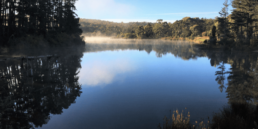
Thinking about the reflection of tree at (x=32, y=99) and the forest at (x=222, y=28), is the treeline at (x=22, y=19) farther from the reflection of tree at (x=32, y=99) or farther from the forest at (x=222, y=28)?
the forest at (x=222, y=28)

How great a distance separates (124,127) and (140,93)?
4.44 m

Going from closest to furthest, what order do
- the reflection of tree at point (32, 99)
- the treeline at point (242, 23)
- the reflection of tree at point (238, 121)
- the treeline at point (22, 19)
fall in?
1. the reflection of tree at point (238, 121)
2. the reflection of tree at point (32, 99)
3. the treeline at point (22, 19)
4. the treeline at point (242, 23)

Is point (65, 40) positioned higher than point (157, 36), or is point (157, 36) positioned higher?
point (157, 36)

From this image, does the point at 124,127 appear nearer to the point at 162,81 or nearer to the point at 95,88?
the point at 95,88

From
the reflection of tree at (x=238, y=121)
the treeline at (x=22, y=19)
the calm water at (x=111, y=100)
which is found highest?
the treeline at (x=22, y=19)

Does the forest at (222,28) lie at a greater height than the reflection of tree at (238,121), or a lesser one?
greater

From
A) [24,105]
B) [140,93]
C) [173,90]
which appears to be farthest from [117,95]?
[24,105]

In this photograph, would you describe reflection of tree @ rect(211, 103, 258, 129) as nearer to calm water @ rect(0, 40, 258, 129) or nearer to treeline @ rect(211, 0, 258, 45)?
calm water @ rect(0, 40, 258, 129)

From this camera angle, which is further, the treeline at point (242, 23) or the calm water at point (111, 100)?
the treeline at point (242, 23)

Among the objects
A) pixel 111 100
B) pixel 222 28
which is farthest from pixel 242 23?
pixel 111 100

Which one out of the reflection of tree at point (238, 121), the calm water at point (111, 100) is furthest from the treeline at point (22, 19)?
the reflection of tree at point (238, 121)

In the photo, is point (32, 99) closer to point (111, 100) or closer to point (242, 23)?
point (111, 100)

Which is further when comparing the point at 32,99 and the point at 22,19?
the point at 22,19

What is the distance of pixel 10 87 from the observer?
10.9 metres
